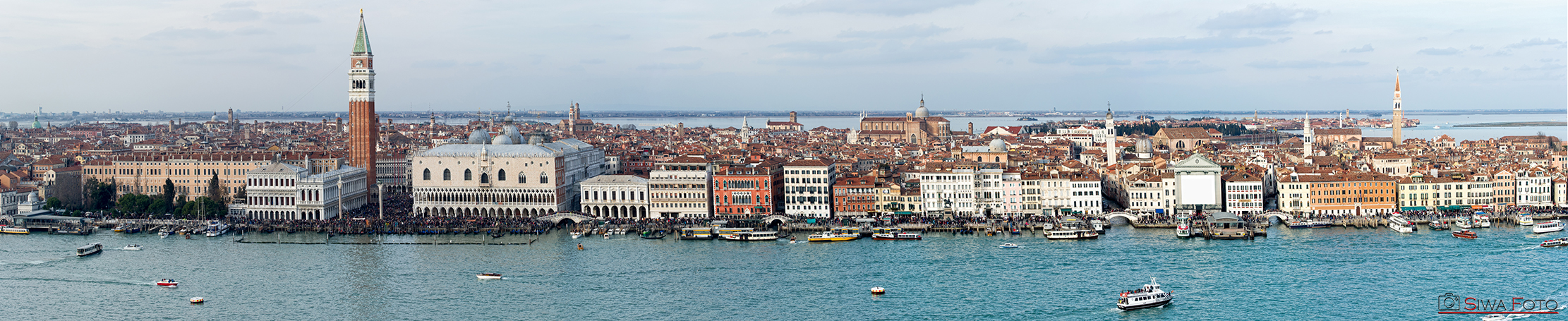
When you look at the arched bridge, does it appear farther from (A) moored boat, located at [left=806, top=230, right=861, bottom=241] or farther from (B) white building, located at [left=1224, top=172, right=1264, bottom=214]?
(B) white building, located at [left=1224, top=172, right=1264, bottom=214]

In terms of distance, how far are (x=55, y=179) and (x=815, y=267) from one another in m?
22.9

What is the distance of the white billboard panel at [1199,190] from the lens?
111 feet

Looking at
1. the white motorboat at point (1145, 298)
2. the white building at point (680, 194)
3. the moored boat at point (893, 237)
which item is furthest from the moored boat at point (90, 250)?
the white motorboat at point (1145, 298)


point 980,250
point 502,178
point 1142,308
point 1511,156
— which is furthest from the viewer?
point 1511,156

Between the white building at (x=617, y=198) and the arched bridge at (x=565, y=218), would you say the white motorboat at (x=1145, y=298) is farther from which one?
the white building at (x=617, y=198)

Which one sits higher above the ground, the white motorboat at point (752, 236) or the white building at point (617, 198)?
the white building at point (617, 198)

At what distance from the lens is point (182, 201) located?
36.7 metres

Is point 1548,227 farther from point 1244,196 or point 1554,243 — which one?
point 1244,196

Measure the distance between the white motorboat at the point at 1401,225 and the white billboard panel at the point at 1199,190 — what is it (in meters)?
3.79

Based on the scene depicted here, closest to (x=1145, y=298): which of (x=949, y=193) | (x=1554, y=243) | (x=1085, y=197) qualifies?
(x=1554, y=243)

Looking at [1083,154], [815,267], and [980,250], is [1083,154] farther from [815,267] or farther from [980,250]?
[815,267]

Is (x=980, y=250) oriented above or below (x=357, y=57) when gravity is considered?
below

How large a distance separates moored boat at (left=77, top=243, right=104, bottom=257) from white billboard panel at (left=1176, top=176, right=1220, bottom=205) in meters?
23.3

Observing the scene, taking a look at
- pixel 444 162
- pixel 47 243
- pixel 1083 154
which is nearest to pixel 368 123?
pixel 444 162
